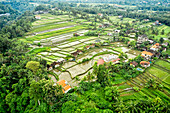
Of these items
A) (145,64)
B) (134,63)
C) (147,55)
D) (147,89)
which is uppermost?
(147,55)

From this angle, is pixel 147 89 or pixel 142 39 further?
pixel 142 39

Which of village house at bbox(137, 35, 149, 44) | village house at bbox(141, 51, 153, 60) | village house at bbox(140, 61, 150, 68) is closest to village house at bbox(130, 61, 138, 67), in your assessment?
village house at bbox(140, 61, 150, 68)

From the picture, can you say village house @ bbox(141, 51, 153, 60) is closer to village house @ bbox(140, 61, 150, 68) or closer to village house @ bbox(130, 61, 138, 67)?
village house @ bbox(140, 61, 150, 68)

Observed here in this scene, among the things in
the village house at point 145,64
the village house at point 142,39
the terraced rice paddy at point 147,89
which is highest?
the village house at point 142,39

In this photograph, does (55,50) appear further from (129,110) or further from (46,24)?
(46,24)

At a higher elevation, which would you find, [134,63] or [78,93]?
[134,63]

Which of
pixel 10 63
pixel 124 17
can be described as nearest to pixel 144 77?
pixel 10 63

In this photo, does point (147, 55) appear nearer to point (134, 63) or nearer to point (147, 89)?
point (134, 63)

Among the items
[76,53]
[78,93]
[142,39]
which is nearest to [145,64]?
[78,93]

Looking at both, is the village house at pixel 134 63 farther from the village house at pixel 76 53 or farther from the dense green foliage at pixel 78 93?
the village house at pixel 76 53

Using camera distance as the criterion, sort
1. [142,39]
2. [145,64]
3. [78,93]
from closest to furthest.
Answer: [78,93] → [145,64] → [142,39]

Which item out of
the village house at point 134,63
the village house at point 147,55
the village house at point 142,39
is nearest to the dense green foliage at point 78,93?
the village house at point 134,63
